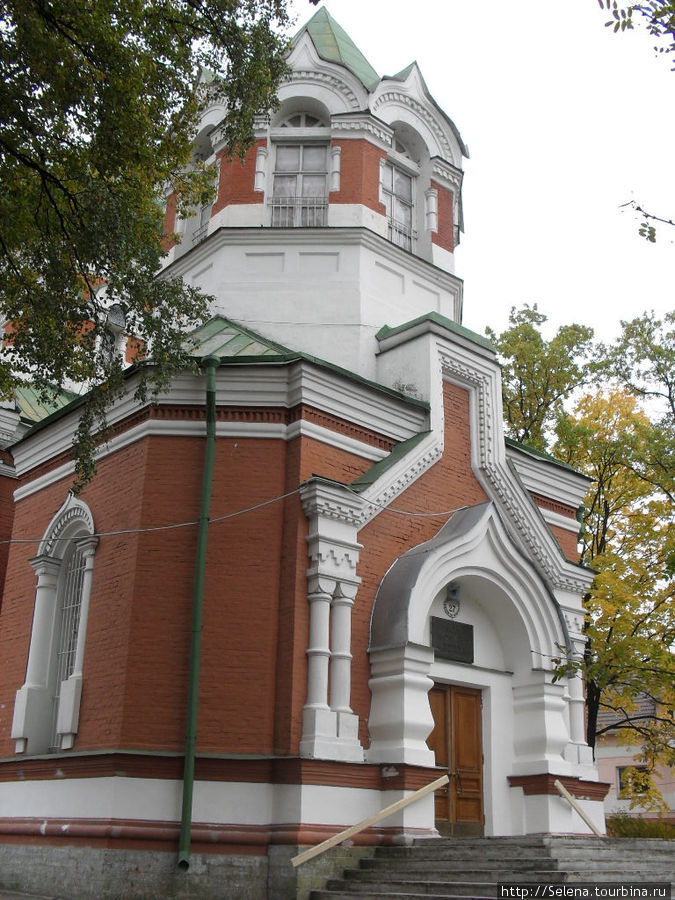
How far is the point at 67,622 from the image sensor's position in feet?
39.0

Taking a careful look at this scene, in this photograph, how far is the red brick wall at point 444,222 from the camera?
15016mm

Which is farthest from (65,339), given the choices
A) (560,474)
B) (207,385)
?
(560,474)

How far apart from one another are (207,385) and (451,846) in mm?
5482

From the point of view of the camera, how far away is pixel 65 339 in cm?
973

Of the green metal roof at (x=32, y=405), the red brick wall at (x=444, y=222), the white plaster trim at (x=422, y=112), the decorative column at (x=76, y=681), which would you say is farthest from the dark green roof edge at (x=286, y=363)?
the white plaster trim at (x=422, y=112)

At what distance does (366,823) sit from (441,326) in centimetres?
630

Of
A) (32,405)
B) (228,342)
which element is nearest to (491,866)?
(228,342)

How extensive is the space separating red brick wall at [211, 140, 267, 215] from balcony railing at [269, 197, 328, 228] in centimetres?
31

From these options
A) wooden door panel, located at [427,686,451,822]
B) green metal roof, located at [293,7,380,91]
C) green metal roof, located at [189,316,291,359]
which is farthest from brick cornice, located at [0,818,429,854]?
green metal roof, located at [293,7,380,91]

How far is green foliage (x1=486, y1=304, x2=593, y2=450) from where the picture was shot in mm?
18938

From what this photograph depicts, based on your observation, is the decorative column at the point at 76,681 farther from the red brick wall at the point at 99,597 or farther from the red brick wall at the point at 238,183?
the red brick wall at the point at 238,183

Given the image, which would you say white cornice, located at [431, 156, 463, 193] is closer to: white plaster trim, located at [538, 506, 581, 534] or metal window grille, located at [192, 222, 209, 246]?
metal window grille, located at [192, 222, 209, 246]

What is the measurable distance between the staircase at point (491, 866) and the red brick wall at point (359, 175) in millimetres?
8876

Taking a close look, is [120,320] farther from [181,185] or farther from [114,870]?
[114,870]
